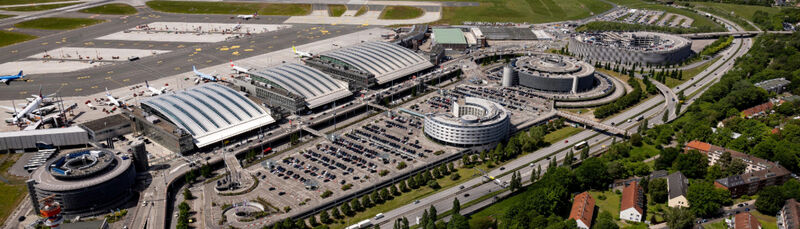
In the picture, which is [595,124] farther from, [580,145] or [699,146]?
[699,146]

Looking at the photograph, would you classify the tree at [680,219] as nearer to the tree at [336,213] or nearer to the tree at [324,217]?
the tree at [336,213]

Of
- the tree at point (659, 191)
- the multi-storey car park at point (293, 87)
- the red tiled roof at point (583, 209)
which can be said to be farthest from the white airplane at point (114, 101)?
the tree at point (659, 191)

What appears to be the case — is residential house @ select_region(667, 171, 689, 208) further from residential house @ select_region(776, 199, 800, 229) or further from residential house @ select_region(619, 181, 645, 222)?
residential house @ select_region(776, 199, 800, 229)

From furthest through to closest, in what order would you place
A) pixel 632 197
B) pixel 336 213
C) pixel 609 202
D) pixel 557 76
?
pixel 557 76 → pixel 609 202 → pixel 336 213 → pixel 632 197

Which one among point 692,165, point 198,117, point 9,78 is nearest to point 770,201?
point 692,165

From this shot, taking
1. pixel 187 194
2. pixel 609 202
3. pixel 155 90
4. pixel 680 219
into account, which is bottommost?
pixel 609 202

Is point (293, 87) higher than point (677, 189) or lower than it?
higher

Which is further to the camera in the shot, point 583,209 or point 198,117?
point 198,117

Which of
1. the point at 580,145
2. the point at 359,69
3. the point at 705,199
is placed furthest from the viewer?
the point at 359,69
